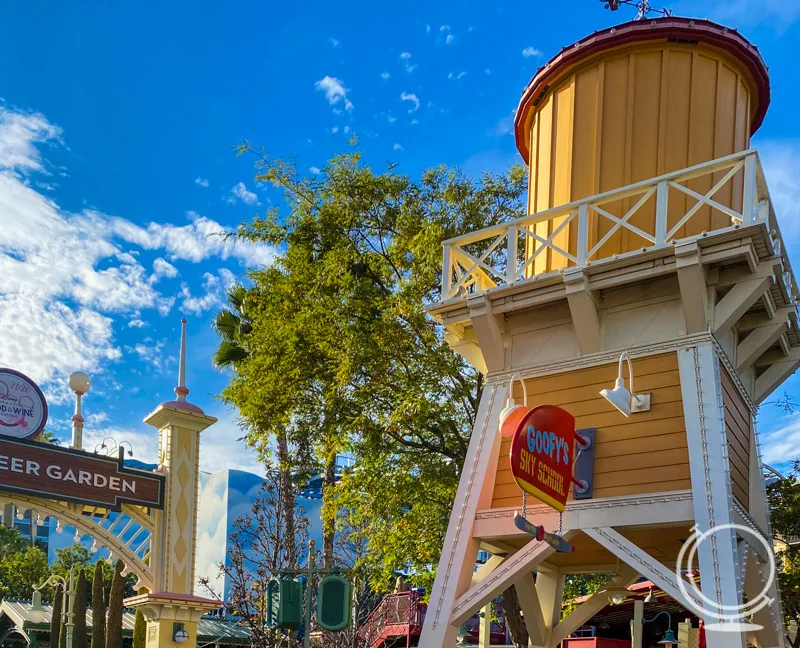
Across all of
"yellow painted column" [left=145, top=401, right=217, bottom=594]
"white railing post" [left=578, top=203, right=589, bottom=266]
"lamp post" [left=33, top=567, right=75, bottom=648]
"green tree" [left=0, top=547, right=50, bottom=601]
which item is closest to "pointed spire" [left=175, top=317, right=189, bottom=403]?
"yellow painted column" [left=145, top=401, right=217, bottom=594]

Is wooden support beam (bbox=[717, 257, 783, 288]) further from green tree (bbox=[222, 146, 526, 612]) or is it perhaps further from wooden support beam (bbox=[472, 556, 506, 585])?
green tree (bbox=[222, 146, 526, 612])

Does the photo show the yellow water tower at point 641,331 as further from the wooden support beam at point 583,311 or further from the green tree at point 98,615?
the green tree at point 98,615

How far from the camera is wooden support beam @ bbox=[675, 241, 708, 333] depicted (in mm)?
10273

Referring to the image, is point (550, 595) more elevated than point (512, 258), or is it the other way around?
point (512, 258)

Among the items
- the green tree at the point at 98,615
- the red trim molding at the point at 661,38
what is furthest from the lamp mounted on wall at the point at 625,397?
the green tree at the point at 98,615

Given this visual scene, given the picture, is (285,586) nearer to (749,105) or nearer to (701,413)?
(701,413)

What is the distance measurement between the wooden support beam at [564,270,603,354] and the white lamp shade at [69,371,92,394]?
15.3m

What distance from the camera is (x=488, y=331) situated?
11945 millimetres

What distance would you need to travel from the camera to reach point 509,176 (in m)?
20.2

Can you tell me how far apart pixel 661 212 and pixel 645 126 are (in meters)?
2.00

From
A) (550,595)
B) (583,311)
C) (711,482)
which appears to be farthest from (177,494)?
(711,482)

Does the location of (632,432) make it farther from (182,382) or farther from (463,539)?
(182,382)

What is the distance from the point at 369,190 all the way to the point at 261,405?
5.05 metres

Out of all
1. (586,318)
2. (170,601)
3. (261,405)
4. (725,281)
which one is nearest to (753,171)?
(725,281)
